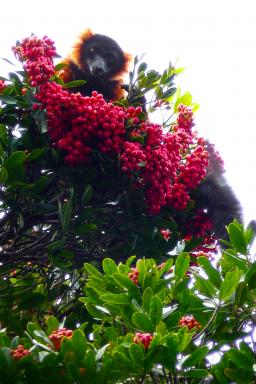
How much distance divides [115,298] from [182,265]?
383 mm

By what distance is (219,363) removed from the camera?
2.43 m

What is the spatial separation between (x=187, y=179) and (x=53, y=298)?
111cm

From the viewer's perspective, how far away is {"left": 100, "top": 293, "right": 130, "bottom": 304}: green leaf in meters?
2.46

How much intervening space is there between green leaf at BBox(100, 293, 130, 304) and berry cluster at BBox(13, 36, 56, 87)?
5.27ft

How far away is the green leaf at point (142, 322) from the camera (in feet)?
7.59

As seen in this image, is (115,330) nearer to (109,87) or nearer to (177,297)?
(177,297)

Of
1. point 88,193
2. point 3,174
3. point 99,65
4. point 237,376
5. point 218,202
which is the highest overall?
point 99,65

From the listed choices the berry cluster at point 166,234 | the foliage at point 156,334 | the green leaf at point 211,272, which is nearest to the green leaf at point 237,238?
the foliage at point 156,334

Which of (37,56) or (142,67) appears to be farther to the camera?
(142,67)

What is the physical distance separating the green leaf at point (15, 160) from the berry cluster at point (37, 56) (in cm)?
51

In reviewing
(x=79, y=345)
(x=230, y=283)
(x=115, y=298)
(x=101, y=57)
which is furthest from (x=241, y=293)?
(x=101, y=57)

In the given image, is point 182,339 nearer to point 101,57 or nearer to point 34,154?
point 34,154

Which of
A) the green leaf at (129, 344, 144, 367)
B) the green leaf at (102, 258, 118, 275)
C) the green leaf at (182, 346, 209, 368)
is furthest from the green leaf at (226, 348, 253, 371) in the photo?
the green leaf at (102, 258, 118, 275)

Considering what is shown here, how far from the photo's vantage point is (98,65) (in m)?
6.03
